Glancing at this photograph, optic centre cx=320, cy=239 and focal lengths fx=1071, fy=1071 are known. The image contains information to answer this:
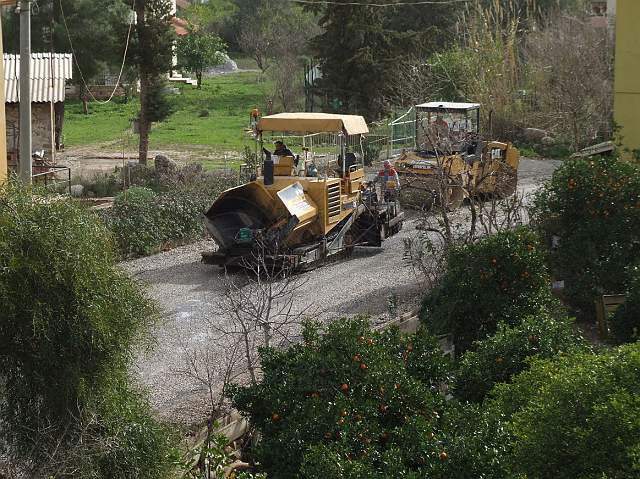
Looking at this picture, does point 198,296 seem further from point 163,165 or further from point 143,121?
point 143,121

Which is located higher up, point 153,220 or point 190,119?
point 190,119

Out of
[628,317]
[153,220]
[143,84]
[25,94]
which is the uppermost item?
[143,84]

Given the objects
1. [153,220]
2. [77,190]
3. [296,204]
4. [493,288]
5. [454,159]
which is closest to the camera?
[493,288]

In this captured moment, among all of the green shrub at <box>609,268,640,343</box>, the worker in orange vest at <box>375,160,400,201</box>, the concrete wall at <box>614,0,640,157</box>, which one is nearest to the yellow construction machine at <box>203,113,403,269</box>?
the worker in orange vest at <box>375,160,400,201</box>

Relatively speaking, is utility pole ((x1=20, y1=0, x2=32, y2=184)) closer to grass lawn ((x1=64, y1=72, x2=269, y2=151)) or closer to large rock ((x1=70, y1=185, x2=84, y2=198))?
large rock ((x1=70, y1=185, x2=84, y2=198))

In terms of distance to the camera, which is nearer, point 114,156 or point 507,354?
point 507,354

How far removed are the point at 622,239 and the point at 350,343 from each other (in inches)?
272

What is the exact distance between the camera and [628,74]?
62.8 ft

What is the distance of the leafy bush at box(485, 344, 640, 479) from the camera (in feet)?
22.8

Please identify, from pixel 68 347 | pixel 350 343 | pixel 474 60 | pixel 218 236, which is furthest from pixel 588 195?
pixel 474 60

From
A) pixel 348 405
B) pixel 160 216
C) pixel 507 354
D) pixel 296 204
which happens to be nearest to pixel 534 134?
pixel 160 216

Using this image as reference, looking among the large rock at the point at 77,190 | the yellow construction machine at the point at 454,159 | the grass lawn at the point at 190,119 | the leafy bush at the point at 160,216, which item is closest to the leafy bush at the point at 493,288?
the yellow construction machine at the point at 454,159

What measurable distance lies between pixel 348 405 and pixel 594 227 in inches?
294

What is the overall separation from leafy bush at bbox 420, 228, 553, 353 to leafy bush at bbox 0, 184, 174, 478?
4.64 meters
